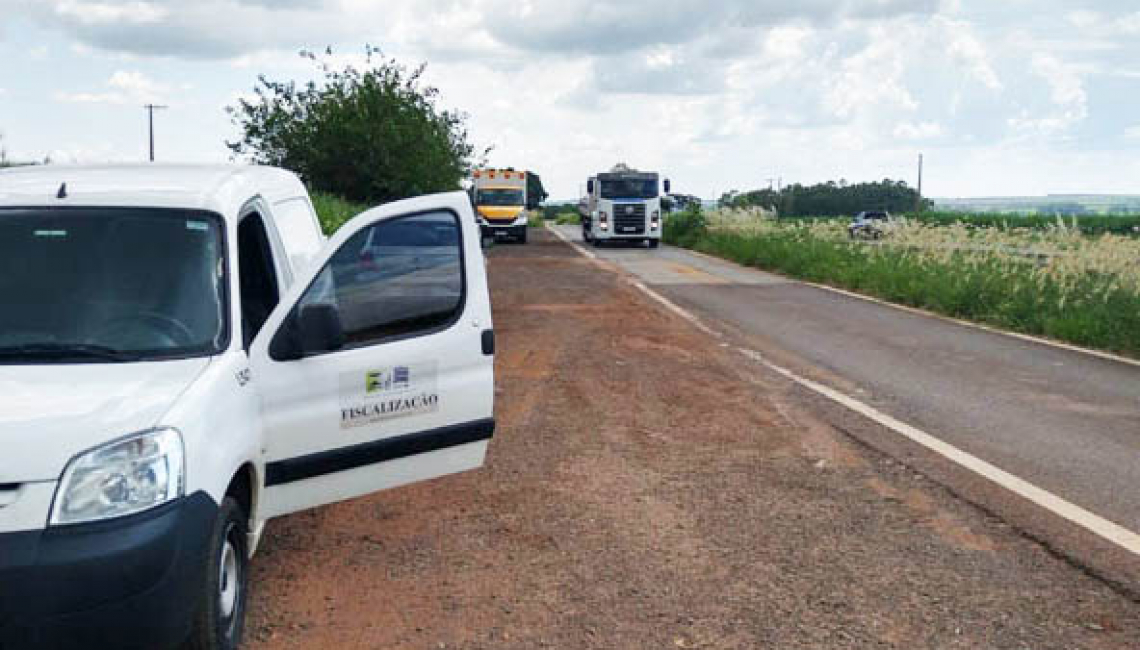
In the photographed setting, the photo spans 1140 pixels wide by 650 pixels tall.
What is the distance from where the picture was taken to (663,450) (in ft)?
23.1

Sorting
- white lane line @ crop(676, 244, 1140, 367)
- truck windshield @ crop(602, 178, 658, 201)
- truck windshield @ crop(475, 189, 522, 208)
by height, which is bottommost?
white lane line @ crop(676, 244, 1140, 367)

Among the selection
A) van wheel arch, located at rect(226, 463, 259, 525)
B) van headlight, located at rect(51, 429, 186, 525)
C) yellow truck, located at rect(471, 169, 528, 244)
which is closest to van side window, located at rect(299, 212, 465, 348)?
van wheel arch, located at rect(226, 463, 259, 525)

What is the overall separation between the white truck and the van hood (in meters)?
36.3

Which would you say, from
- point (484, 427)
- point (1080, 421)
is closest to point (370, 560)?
point (484, 427)

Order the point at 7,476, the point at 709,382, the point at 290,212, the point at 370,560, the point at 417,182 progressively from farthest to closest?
1. the point at 417,182
2. the point at 709,382
3. the point at 290,212
4. the point at 370,560
5. the point at 7,476

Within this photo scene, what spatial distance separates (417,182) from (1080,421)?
27.1 meters

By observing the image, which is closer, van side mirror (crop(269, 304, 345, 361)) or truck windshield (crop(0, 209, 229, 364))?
truck windshield (crop(0, 209, 229, 364))

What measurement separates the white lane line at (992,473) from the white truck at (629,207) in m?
29.6

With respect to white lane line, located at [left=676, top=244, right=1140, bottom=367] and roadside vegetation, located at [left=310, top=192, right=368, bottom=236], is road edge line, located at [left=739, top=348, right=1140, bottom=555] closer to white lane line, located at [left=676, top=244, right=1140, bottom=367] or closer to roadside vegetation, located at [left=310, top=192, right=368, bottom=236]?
white lane line, located at [left=676, top=244, right=1140, bottom=367]

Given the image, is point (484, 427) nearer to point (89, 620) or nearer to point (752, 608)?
point (752, 608)

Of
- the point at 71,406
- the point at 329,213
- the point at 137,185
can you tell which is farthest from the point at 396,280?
the point at 329,213

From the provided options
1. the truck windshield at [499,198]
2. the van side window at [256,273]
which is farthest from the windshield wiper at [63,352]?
the truck windshield at [499,198]

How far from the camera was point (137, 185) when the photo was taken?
4.54 meters

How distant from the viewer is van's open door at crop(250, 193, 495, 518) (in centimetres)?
419
